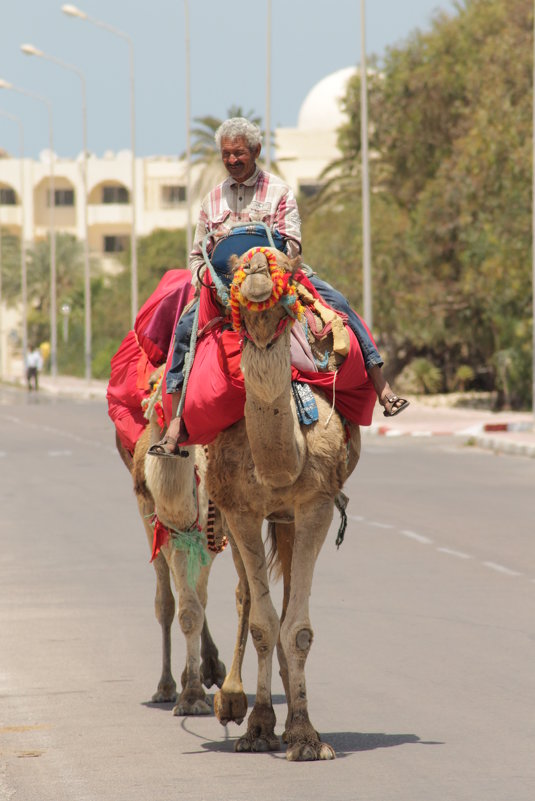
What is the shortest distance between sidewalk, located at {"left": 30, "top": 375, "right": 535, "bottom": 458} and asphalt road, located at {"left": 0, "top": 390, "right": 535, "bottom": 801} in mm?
9964

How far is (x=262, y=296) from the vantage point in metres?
7.04

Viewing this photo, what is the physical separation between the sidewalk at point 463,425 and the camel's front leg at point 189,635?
20.4 meters

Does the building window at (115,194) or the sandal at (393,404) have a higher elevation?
the building window at (115,194)

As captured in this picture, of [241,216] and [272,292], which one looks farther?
[241,216]

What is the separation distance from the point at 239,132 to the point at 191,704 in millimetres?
2783

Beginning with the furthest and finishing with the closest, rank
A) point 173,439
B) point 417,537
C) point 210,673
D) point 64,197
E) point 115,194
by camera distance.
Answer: point 64,197 < point 115,194 < point 417,537 < point 210,673 < point 173,439

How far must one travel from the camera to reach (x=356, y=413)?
815 centimetres

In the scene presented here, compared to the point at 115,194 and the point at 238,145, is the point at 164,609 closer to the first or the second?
the point at 238,145

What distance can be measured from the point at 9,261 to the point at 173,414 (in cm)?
10051

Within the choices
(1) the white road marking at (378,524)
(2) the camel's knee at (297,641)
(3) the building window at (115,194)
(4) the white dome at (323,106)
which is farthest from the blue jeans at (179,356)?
(3) the building window at (115,194)

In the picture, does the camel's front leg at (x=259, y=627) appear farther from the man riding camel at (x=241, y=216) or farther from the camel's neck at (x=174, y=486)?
the camel's neck at (x=174, y=486)

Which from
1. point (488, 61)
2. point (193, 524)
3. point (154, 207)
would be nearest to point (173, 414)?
point (193, 524)

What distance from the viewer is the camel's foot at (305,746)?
735 cm

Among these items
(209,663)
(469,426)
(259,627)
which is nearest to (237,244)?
(259,627)
